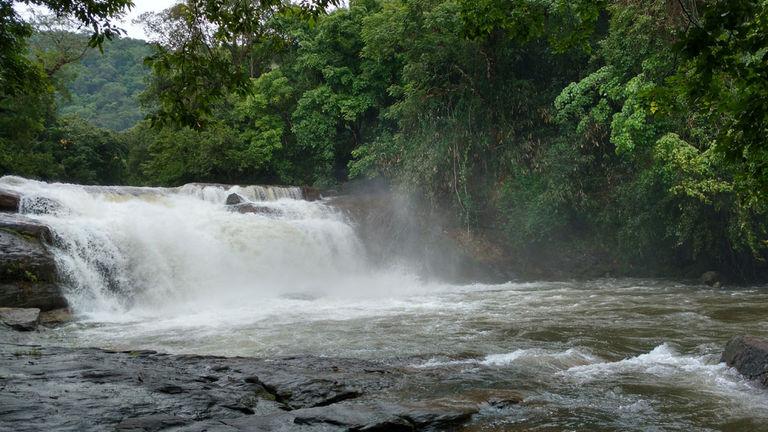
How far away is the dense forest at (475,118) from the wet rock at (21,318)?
13.1ft

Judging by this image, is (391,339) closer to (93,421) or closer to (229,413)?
(229,413)

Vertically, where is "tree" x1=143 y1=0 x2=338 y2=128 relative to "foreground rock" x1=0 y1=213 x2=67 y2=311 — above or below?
above

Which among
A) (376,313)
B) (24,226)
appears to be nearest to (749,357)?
(376,313)

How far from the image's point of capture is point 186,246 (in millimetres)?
15055

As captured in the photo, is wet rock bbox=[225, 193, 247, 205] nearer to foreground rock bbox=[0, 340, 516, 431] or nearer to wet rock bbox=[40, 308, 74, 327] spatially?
wet rock bbox=[40, 308, 74, 327]

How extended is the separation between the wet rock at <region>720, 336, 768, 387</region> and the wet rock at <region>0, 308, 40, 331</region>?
33.1ft

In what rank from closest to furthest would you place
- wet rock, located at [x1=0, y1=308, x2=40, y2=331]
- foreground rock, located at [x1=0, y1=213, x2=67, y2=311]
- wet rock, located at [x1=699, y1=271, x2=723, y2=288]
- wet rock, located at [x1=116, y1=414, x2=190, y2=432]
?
1. wet rock, located at [x1=116, y1=414, x2=190, y2=432]
2. wet rock, located at [x1=0, y1=308, x2=40, y2=331]
3. foreground rock, located at [x1=0, y1=213, x2=67, y2=311]
4. wet rock, located at [x1=699, y1=271, x2=723, y2=288]

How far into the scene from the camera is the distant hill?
148 feet

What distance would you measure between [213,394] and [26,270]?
807 cm

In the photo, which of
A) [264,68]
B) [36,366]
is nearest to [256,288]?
[36,366]

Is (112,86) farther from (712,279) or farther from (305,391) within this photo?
(305,391)

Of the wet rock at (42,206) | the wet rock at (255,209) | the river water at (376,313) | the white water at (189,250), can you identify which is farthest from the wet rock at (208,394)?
the wet rock at (255,209)

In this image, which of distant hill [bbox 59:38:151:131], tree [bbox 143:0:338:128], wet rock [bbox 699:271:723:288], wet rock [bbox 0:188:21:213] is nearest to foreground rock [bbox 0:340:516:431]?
tree [bbox 143:0:338:128]

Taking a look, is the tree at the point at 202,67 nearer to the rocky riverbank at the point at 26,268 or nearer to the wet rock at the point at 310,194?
the rocky riverbank at the point at 26,268
